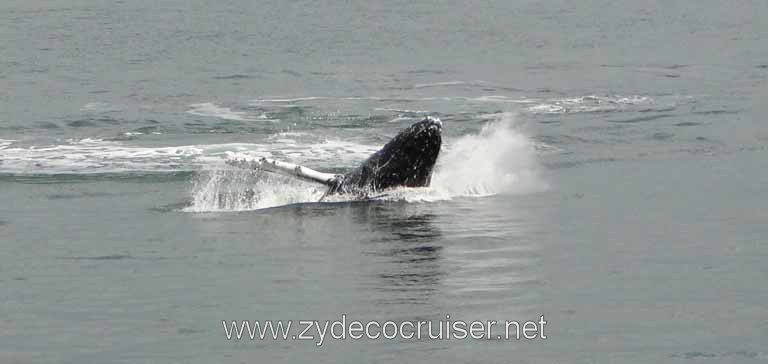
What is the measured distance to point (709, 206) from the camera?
20.3m

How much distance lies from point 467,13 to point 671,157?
41965 mm

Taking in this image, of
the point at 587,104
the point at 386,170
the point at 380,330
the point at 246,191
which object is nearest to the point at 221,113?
the point at 587,104

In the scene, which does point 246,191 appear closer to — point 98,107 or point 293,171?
point 293,171

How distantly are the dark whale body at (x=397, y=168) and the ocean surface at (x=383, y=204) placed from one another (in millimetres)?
250

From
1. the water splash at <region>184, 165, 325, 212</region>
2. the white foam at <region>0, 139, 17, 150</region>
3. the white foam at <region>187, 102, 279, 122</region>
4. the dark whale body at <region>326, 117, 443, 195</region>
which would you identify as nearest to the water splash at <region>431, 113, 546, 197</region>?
the dark whale body at <region>326, 117, 443, 195</region>

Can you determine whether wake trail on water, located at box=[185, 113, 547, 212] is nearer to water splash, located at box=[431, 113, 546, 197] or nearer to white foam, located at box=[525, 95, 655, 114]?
water splash, located at box=[431, 113, 546, 197]

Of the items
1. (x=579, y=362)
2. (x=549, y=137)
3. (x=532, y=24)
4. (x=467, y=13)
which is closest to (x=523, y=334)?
(x=579, y=362)

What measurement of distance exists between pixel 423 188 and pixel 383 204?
1083 mm

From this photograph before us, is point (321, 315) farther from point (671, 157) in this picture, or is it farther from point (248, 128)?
point (248, 128)

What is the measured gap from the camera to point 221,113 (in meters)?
36.3

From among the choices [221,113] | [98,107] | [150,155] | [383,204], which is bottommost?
[383,204]

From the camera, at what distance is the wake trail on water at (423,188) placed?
2205 centimetres

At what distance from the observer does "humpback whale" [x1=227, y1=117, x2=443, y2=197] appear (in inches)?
856

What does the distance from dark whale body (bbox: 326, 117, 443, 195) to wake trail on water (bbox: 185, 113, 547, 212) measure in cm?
15
